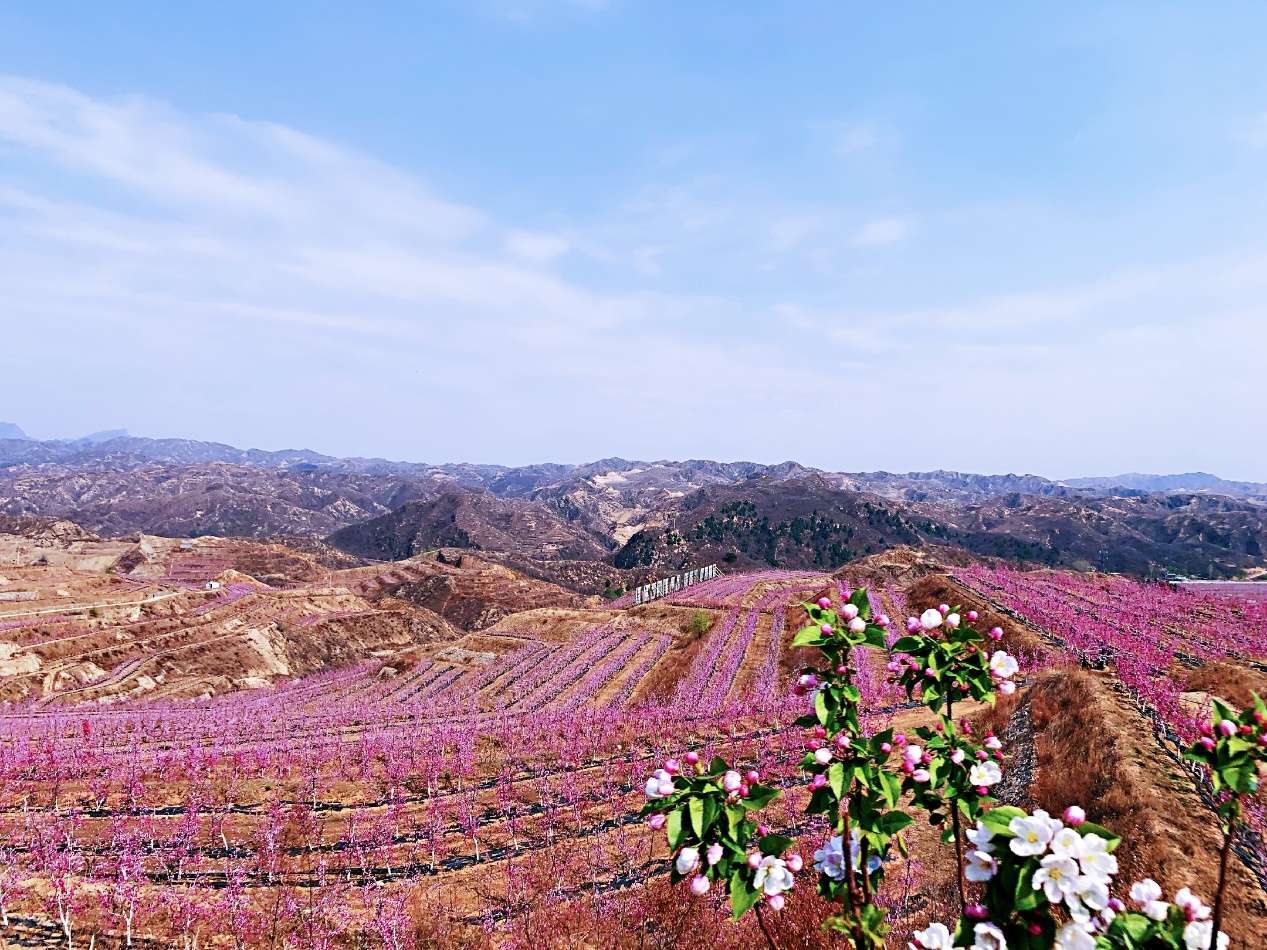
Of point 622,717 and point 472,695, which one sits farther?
point 472,695

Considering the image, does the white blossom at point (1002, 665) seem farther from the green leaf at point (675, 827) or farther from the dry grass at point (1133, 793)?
the dry grass at point (1133, 793)

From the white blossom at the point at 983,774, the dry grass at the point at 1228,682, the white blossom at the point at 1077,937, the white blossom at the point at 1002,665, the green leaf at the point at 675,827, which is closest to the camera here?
the white blossom at the point at 1077,937

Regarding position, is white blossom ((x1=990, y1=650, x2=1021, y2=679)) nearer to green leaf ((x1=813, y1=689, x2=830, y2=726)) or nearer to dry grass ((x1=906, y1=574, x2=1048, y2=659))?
green leaf ((x1=813, y1=689, x2=830, y2=726))

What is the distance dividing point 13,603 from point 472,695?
162 feet

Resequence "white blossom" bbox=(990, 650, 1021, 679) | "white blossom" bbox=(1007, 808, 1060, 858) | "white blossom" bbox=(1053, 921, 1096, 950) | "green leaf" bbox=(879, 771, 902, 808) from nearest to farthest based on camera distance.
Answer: "white blossom" bbox=(1053, 921, 1096, 950) → "white blossom" bbox=(1007, 808, 1060, 858) → "green leaf" bbox=(879, 771, 902, 808) → "white blossom" bbox=(990, 650, 1021, 679)

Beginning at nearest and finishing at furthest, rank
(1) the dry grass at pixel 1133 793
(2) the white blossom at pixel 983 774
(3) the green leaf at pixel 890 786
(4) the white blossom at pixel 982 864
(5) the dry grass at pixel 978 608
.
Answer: (4) the white blossom at pixel 982 864, (3) the green leaf at pixel 890 786, (2) the white blossom at pixel 983 774, (1) the dry grass at pixel 1133 793, (5) the dry grass at pixel 978 608

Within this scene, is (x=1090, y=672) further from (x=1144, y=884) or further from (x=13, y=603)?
(x=13, y=603)

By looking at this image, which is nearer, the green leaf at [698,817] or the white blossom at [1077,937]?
the white blossom at [1077,937]

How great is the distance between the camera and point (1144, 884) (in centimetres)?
245

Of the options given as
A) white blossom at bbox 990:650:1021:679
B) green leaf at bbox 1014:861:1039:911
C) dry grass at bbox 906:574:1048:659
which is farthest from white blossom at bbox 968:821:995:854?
dry grass at bbox 906:574:1048:659

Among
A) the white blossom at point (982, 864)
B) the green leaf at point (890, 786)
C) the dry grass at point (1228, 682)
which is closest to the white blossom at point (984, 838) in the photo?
the white blossom at point (982, 864)

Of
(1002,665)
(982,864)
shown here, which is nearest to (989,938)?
(982,864)

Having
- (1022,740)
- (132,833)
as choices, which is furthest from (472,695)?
(1022,740)

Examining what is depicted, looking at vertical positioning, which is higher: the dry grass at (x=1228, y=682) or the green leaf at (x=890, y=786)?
the green leaf at (x=890, y=786)
